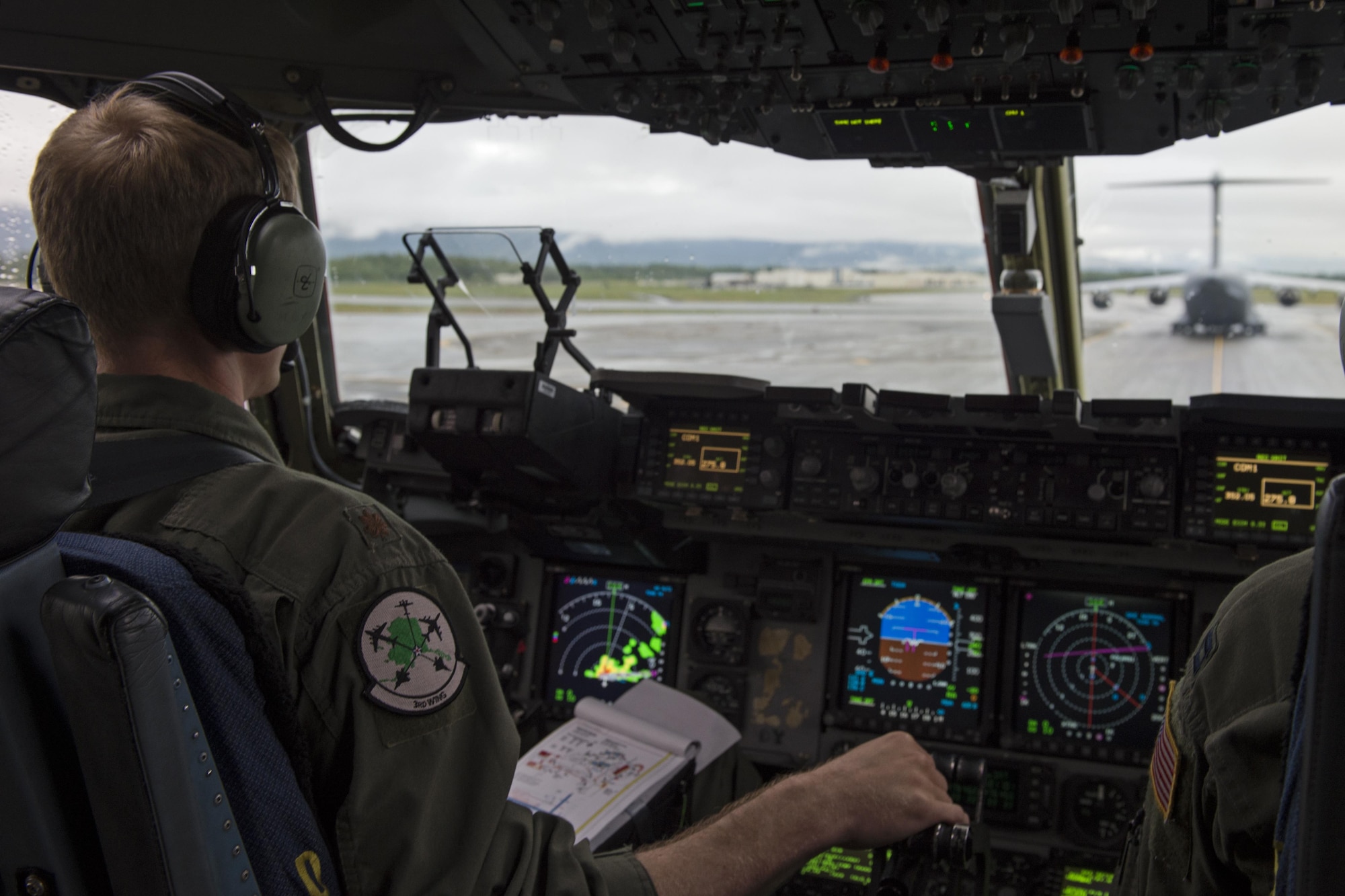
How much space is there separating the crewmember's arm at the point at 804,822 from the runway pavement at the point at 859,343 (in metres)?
1.76

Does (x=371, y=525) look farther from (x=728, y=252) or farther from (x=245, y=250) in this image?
A: (x=728, y=252)

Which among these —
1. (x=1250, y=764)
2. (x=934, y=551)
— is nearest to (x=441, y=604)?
(x=1250, y=764)

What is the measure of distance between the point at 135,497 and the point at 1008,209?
7.05 feet

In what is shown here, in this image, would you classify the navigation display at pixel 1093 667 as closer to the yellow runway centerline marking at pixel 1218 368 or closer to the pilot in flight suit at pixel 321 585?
the pilot in flight suit at pixel 321 585

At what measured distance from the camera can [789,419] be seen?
94.3 inches

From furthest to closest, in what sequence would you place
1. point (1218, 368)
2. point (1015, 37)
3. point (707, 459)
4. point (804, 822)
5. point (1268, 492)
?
point (1218, 368)
point (707, 459)
point (1268, 492)
point (1015, 37)
point (804, 822)

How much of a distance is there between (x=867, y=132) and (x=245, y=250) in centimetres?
130

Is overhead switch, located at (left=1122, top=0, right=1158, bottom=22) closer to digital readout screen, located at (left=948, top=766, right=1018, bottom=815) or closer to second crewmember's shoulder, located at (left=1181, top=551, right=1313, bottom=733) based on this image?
second crewmember's shoulder, located at (left=1181, top=551, right=1313, bottom=733)

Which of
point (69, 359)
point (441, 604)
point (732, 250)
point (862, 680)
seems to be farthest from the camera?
point (732, 250)

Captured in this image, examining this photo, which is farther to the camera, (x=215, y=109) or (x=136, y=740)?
(x=215, y=109)

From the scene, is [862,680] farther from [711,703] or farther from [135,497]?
[135,497]

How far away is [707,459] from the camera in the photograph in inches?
98.8

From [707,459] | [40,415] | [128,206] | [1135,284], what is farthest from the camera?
[1135,284]

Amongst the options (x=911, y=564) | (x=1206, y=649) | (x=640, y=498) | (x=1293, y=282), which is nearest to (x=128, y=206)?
(x=1206, y=649)
